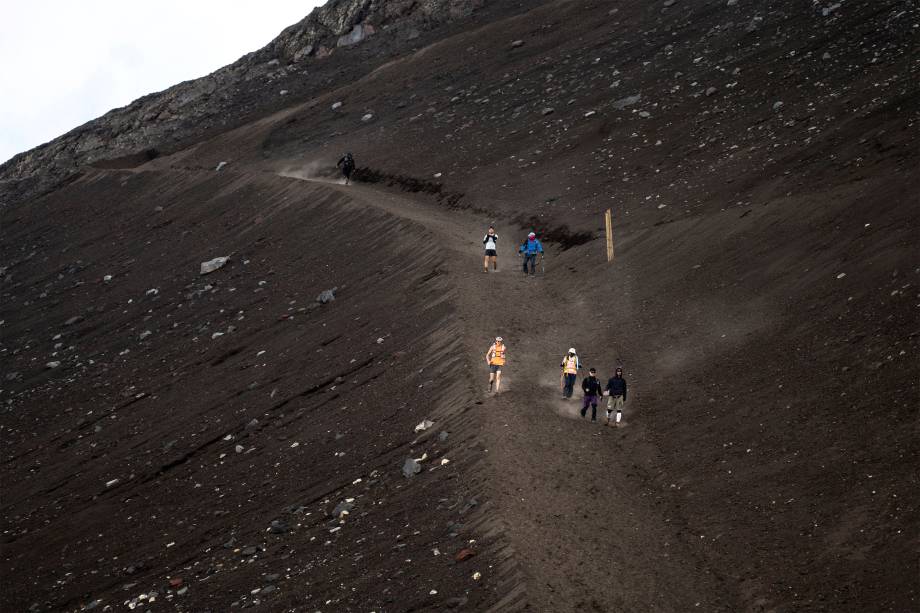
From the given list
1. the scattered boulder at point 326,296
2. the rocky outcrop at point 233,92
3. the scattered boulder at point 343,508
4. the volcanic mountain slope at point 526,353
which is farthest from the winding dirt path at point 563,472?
the rocky outcrop at point 233,92

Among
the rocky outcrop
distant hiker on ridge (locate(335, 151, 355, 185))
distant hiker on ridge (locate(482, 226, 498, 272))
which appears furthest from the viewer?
the rocky outcrop

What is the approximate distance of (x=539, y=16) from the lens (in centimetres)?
5016

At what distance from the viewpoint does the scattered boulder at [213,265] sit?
1427 inches

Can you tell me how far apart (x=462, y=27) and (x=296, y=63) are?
11.7 metres

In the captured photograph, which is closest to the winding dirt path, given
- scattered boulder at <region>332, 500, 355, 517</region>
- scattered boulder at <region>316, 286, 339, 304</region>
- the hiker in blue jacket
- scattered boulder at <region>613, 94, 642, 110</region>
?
the hiker in blue jacket

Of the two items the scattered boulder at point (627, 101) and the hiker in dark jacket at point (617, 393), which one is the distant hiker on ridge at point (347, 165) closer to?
the scattered boulder at point (627, 101)

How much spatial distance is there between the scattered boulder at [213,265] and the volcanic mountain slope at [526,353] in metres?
0.51

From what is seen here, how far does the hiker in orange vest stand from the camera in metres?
18.2

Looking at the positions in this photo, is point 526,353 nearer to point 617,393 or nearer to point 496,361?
point 496,361

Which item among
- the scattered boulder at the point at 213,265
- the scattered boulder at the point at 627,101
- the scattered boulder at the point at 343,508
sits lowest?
the scattered boulder at the point at 343,508

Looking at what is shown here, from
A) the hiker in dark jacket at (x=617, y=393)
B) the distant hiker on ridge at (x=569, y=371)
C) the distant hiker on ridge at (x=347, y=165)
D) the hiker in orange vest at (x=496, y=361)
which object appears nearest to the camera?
the hiker in dark jacket at (x=617, y=393)

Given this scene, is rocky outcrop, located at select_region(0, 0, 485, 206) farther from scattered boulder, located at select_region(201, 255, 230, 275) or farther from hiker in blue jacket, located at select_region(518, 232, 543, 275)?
hiker in blue jacket, located at select_region(518, 232, 543, 275)

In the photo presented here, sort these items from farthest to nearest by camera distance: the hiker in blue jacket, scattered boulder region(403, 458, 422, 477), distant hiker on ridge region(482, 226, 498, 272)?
the hiker in blue jacket < distant hiker on ridge region(482, 226, 498, 272) < scattered boulder region(403, 458, 422, 477)

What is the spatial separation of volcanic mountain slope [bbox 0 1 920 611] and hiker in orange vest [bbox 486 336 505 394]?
0.44 m
